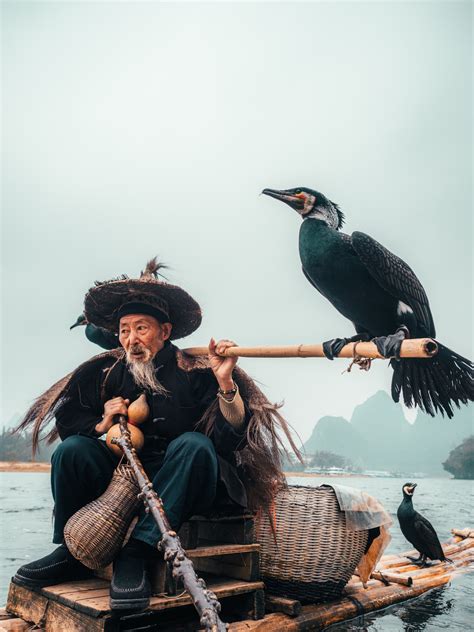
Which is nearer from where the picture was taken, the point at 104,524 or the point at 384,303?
the point at 104,524

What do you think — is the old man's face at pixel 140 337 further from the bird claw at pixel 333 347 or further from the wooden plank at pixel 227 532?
the bird claw at pixel 333 347

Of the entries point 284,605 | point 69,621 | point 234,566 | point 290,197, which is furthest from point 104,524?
point 290,197

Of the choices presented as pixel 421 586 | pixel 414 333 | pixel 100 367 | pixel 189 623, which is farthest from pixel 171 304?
pixel 421 586

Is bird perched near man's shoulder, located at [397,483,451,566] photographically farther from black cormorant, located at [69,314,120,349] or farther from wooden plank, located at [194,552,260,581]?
black cormorant, located at [69,314,120,349]

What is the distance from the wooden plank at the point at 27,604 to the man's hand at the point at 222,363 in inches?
45.2

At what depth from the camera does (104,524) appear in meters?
2.13

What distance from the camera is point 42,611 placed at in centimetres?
218

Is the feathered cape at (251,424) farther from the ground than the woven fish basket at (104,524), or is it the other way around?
the feathered cape at (251,424)

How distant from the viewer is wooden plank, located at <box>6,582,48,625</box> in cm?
219

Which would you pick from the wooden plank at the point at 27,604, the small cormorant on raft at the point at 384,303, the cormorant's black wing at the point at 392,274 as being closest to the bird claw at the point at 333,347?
the small cormorant on raft at the point at 384,303

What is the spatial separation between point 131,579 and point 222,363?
3.14 ft

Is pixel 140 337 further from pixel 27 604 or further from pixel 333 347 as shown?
pixel 27 604

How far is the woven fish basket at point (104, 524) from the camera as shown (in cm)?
211

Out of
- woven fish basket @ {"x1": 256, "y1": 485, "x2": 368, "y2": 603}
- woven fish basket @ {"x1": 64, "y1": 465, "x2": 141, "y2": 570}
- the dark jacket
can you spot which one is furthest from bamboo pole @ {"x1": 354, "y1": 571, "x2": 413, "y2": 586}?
woven fish basket @ {"x1": 64, "y1": 465, "x2": 141, "y2": 570}
